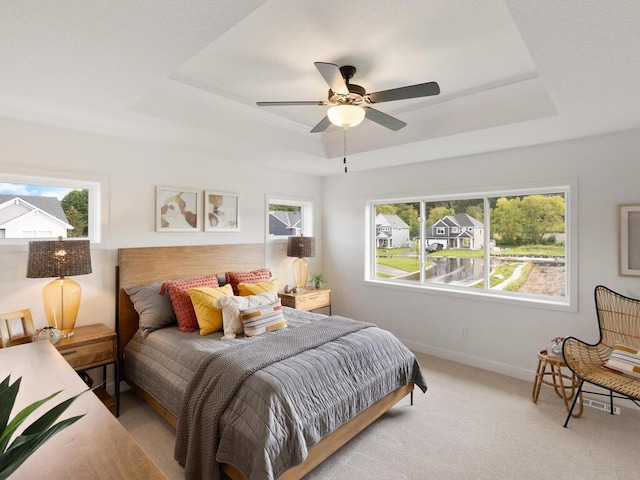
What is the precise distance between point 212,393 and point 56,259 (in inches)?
62.2

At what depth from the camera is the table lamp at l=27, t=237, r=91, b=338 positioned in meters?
2.47

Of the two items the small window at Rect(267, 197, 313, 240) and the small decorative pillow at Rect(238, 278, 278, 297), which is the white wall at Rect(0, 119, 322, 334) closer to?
the small window at Rect(267, 197, 313, 240)

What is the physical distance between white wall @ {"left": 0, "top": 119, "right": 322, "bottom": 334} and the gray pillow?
0.93 ft

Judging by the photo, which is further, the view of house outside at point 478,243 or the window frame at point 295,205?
the window frame at point 295,205

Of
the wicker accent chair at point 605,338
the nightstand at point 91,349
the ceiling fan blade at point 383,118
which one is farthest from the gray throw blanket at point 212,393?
the wicker accent chair at point 605,338

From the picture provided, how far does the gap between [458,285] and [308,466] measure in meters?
2.78

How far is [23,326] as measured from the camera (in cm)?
247

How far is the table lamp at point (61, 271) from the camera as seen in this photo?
2.47 metres

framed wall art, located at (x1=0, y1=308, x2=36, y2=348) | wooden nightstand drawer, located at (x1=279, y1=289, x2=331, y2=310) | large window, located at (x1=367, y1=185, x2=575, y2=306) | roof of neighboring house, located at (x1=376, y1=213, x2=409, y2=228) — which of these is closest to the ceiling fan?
large window, located at (x1=367, y1=185, x2=575, y2=306)

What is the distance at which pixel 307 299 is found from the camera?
174 inches

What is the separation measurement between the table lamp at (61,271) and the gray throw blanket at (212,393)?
4.29 feet

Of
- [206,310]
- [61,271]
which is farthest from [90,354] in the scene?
[206,310]

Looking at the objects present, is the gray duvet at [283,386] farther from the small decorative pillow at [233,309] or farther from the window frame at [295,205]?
the window frame at [295,205]

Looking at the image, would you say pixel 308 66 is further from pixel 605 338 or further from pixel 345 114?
pixel 605 338
